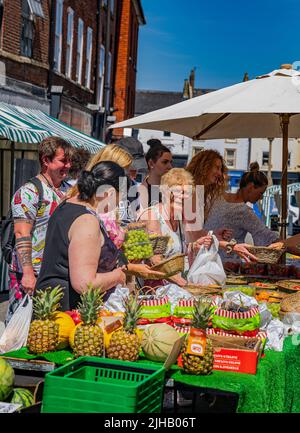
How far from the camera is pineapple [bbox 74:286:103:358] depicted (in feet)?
10.5

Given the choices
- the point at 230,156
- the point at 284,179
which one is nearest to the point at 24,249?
the point at 284,179

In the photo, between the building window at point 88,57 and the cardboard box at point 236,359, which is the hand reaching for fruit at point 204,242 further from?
the building window at point 88,57

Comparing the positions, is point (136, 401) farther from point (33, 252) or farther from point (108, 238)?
point (33, 252)

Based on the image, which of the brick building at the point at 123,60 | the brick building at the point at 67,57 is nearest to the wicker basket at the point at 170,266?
the brick building at the point at 67,57

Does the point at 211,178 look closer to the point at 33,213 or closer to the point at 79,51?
the point at 33,213

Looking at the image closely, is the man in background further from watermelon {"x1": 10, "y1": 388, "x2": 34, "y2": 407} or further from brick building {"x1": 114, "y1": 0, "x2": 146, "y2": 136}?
brick building {"x1": 114, "y1": 0, "x2": 146, "y2": 136}

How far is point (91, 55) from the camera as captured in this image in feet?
83.7

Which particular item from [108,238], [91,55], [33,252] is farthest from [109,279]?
[91,55]

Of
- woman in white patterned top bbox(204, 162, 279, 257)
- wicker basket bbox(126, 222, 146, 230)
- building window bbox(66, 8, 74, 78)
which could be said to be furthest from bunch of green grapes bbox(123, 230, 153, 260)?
building window bbox(66, 8, 74, 78)

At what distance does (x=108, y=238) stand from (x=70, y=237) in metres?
0.36

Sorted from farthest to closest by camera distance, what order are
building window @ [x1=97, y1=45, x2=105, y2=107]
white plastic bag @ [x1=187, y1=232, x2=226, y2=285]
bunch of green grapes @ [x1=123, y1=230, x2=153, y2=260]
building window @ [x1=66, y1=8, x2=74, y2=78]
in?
building window @ [x1=97, y1=45, x2=105, y2=107]
building window @ [x1=66, y1=8, x2=74, y2=78]
white plastic bag @ [x1=187, y1=232, x2=226, y2=285]
bunch of green grapes @ [x1=123, y1=230, x2=153, y2=260]

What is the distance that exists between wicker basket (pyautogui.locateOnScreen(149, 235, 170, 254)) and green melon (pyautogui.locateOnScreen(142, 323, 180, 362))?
1.45 m

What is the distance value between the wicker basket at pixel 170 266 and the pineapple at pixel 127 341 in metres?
1.00

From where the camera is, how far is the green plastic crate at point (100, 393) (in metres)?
2.50
